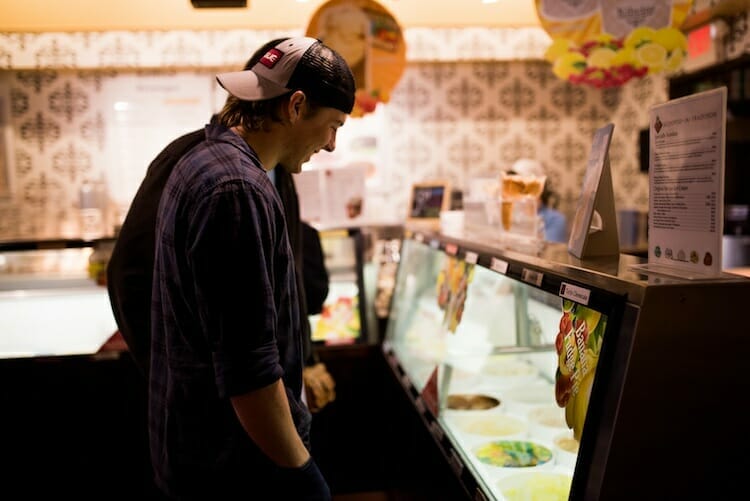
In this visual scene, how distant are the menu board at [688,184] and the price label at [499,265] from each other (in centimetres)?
50

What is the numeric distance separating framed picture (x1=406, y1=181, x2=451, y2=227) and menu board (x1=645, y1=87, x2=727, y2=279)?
2263 mm

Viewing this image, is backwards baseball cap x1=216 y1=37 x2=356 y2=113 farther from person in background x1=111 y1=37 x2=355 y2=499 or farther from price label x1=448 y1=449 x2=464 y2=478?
price label x1=448 y1=449 x2=464 y2=478

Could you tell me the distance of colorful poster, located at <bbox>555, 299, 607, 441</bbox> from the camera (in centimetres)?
138

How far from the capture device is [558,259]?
174 cm

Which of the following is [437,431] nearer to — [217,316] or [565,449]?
[565,449]

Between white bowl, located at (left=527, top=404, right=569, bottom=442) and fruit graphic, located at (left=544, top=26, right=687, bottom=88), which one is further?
fruit graphic, located at (left=544, top=26, right=687, bottom=88)

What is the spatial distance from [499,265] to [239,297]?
3.08ft

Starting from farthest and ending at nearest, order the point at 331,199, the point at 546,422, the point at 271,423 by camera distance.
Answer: the point at 331,199 → the point at 546,422 → the point at 271,423

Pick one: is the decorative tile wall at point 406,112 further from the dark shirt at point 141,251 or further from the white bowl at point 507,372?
the dark shirt at point 141,251

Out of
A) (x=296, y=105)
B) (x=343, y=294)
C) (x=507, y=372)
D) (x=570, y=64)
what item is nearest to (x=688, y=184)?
(x=296, y=105)

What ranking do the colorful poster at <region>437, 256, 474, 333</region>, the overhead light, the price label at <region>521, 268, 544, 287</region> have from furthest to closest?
the overhead light
the colorful poster at <region>437, 256, 474, 333</region>
the price label at <region>521, 268, 544, 287</region>

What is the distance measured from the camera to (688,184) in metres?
1.30

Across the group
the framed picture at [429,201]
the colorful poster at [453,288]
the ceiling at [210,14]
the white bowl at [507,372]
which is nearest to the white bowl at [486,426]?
the white bowl at [507,372]

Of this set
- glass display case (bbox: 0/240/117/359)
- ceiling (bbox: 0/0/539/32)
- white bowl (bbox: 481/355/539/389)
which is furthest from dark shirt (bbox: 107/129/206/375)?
ceiling (bbox: 0/0/539/32)
